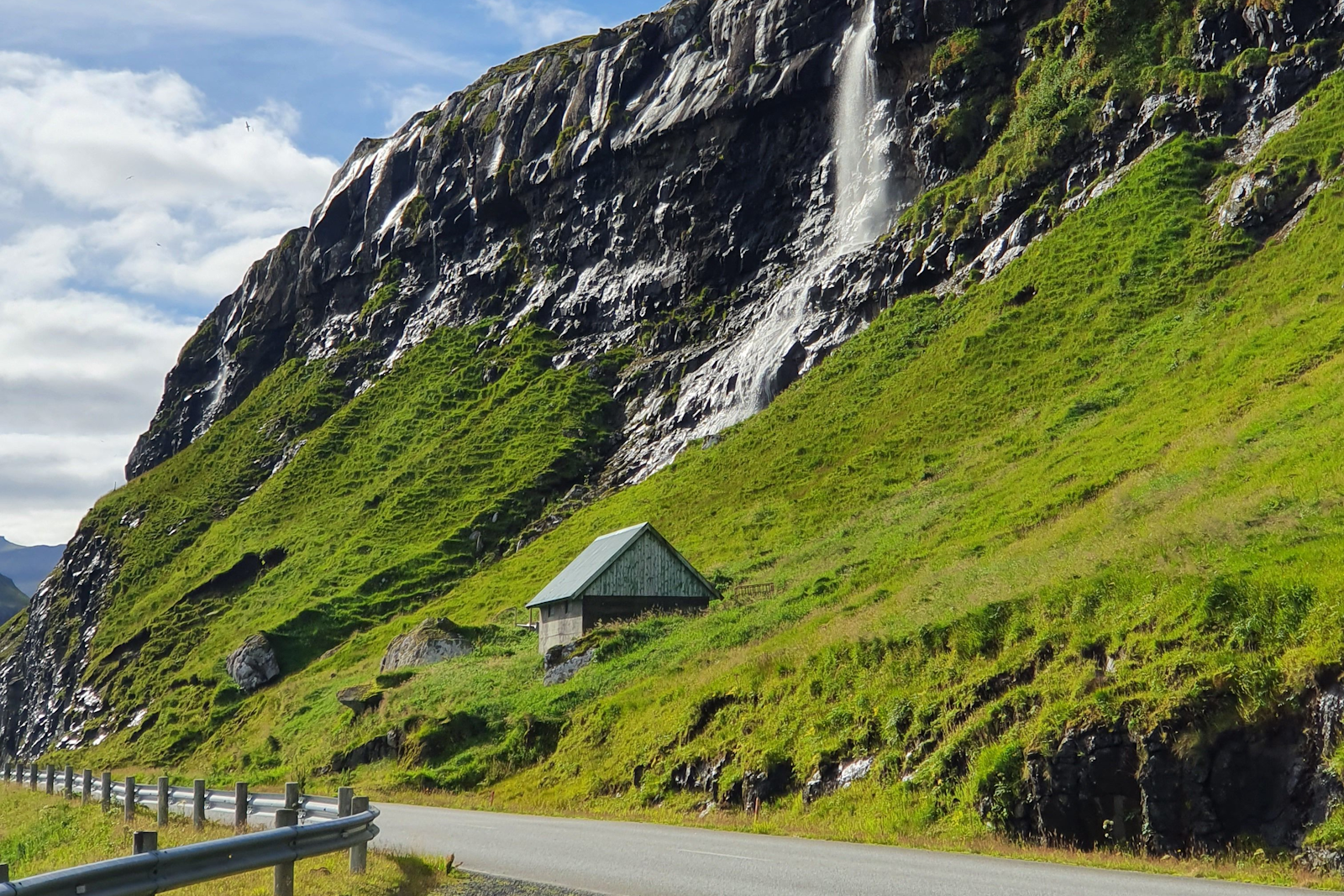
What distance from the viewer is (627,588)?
133 feet

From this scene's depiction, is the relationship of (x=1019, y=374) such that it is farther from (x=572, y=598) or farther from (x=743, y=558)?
(x=572, y=598)

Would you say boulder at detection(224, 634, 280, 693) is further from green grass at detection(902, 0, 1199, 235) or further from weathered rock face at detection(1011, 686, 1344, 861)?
weathered rock face at detection(1011, 686, 1344, 861)

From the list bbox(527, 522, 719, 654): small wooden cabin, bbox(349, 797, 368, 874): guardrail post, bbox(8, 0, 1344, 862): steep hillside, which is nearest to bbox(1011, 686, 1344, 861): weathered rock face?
bbox(8, 0, 1344, 862): steep hillside

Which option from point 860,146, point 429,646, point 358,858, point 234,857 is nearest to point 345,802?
point 358,858

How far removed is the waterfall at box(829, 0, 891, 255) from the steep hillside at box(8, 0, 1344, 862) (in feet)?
1.26

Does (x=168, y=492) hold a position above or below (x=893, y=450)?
above

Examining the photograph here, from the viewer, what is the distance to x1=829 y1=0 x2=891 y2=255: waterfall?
7694cm

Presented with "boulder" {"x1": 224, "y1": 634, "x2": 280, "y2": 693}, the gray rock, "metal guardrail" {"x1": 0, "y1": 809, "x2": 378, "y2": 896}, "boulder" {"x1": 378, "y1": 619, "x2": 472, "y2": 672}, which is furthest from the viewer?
"boulder" {"x1": 224, "y1": 634, "x2": 280, "y2": 693}

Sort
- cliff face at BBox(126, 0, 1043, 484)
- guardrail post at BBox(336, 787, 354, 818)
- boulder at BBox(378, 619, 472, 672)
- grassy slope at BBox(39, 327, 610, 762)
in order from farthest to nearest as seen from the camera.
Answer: cliff face at BBox(126, 0, 1043, 484) < grassy slope at BBox(39, 327, 610, 762) < boulder at BBox(378, 619, 472, 672) < guardrail post at BBox(336, 787, 354, 818)

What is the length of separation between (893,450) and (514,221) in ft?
225

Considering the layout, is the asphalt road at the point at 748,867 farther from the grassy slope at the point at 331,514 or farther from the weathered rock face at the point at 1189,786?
the grassy slope at the point at 331,514

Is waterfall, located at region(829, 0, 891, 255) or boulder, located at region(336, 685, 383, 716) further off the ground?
waterfall, located at region(829, 0, 891, 255)

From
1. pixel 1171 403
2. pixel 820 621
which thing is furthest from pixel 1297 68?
pixel 820 621

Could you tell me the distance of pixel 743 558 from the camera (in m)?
47.1
